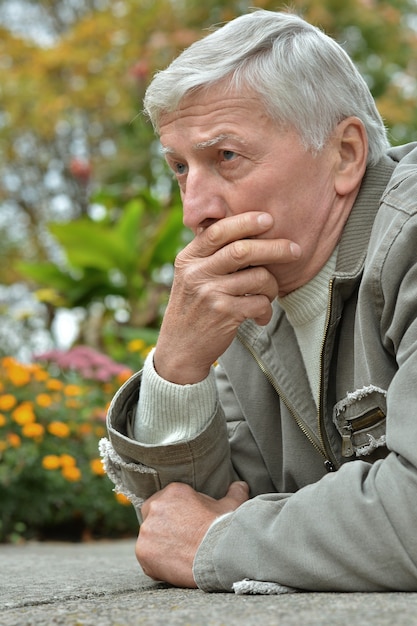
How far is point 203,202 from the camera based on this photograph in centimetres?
214

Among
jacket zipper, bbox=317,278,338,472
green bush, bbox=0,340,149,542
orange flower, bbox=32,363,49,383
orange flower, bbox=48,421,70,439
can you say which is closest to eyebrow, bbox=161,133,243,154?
jacket zipper, bbox=317,278,338,472

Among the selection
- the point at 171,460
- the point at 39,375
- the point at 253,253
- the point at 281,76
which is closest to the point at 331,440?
the point at 171,460

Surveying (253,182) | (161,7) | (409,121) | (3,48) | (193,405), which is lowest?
(193,405)

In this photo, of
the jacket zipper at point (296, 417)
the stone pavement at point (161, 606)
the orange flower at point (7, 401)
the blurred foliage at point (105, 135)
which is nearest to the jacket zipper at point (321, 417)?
the jacket zipper at point (296, 417)

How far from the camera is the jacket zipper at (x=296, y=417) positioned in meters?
2.22

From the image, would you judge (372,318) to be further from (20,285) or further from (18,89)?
(20,285)

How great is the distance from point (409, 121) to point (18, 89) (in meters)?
6.90

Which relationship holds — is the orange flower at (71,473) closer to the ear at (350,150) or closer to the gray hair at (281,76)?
the gray hair at (281,76)

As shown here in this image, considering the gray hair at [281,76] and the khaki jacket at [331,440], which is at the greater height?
the gray hair at [281,76]

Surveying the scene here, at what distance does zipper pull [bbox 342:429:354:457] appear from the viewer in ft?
6.88

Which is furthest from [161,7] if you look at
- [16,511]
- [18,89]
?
[16,511]

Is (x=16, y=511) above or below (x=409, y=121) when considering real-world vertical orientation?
below

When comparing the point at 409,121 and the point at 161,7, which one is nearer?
the point at 409,121

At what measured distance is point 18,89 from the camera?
14.1m
